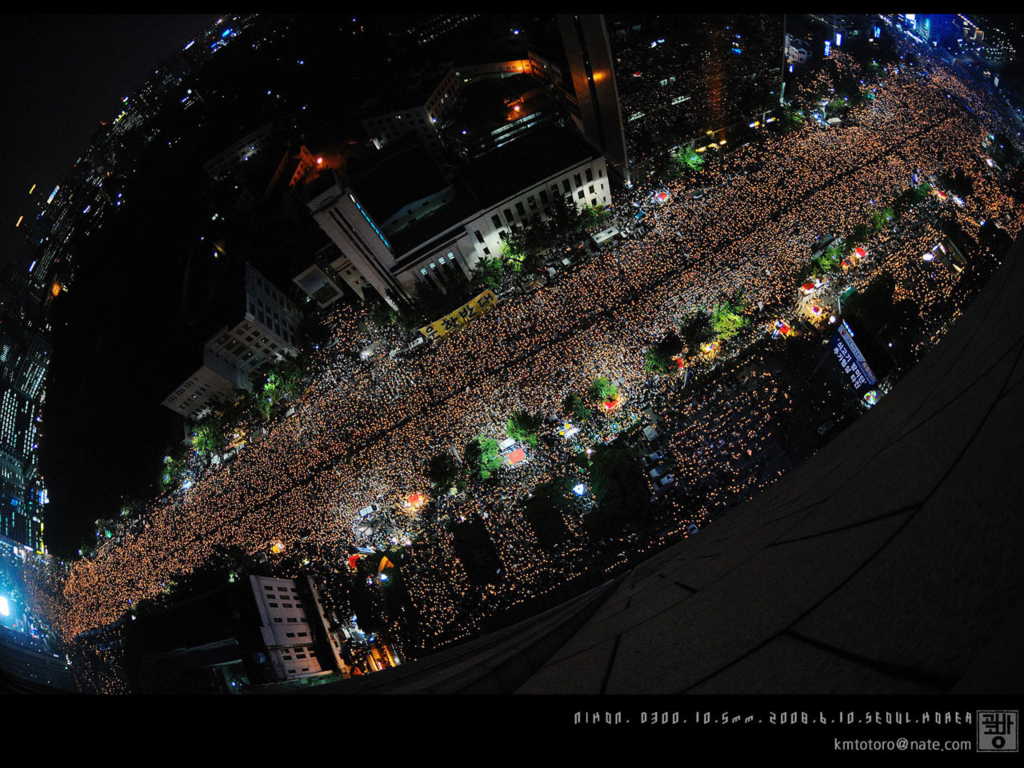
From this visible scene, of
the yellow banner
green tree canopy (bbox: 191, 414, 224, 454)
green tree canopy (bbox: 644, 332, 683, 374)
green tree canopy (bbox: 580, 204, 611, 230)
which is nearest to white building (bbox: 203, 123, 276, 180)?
green tree canopy (bbox: 191, 414, 224, 454)

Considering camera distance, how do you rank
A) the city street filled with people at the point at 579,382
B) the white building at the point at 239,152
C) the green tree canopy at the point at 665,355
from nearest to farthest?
1. the city street filled with people at the point at 579,382
2. the green tree canopy at the point at 665,355
3. the white building at the point at 239,152

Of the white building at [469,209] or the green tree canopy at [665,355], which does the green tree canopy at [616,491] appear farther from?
the white building at [469,209]

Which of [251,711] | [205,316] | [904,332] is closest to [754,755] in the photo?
[251,711]

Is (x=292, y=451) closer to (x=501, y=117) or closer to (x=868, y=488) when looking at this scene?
(x=868, y=488)

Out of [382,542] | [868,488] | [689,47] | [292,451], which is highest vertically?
[689,47]

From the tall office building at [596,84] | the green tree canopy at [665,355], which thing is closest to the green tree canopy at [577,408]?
the green tree canopy at [665,355]

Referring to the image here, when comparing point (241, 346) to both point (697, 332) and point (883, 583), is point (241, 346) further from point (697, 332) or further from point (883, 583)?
point (883, 583)

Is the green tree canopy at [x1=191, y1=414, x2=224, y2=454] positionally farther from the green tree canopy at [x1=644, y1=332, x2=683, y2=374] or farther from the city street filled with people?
the green tree canopy at [x1=644, y1=332, x2=683, y2=374]
